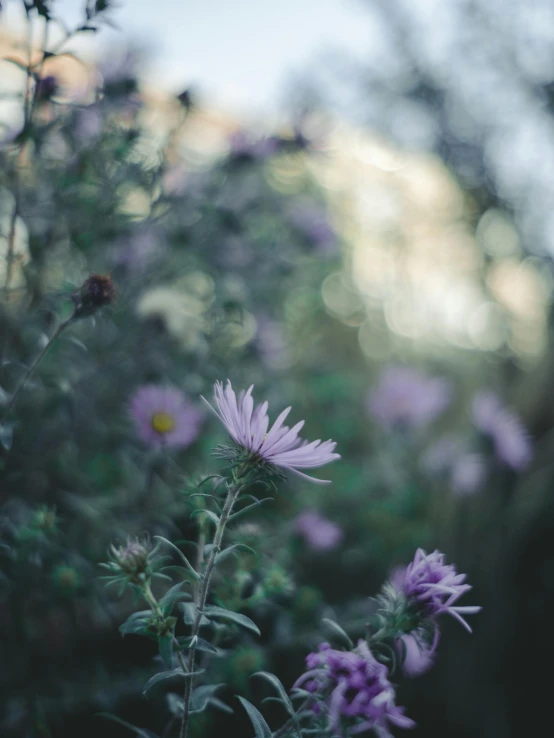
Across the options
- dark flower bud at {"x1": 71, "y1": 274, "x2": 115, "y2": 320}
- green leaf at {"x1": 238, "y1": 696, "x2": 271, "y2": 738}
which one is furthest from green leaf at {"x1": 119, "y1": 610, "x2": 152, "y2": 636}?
dark flower bud at {"x1": 71, "y1": 274, "x2": 115, "y2": 320}

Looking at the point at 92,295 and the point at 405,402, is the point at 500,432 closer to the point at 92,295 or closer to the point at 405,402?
the point at 405,402

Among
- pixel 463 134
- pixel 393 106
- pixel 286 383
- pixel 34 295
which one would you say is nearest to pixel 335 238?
pixel 286 383

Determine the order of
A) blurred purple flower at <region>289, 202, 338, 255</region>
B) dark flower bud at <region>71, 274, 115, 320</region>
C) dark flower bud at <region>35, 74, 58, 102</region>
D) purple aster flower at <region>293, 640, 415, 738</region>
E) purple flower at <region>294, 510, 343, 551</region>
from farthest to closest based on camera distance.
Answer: blurred purple flower at <region>289, 202, 338, 255</region> → purple flower at <region>294, 510, 343, 551</region> → dark flower bud at <region>35, 74, 58, 102</region> → dark flower bud at <region>71, 274, 115, 320</region> → purple aster flower at <region>293, 640, 415, 738</region>

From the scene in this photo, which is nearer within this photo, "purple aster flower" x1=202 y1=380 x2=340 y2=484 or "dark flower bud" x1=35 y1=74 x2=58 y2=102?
"purple aster flower" x1=202 y1=380 x2=340 y2=484

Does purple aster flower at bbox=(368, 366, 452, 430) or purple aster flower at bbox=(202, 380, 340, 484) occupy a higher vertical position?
purple aster flower at bbox=(202, 380, 340, 484)

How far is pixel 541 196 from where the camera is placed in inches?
108

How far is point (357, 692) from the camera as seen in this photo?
61 centimetres

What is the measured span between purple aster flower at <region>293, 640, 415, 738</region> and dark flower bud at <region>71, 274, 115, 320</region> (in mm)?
645

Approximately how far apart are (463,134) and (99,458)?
2.26 m

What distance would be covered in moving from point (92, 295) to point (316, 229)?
1.23 meters

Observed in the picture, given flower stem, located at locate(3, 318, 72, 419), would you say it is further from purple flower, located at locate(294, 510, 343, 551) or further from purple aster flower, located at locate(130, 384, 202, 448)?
purple flower, located at locate(294, 510, 343, 551)

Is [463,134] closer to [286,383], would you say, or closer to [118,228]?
[286,383]

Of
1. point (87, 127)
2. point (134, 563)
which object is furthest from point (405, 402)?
point (134, 563)

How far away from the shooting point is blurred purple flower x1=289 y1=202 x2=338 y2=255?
2.08 m
